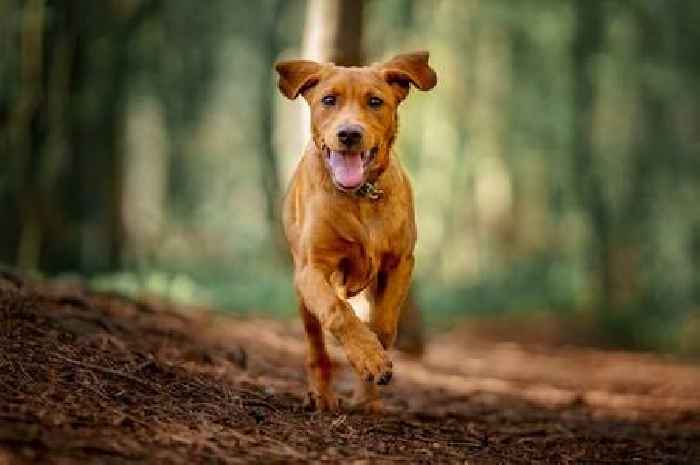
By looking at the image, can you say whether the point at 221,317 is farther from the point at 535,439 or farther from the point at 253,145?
the point at 253,145

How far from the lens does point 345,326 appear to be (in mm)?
6160

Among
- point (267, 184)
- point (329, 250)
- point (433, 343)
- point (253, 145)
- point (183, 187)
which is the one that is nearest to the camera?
point (329, 250)

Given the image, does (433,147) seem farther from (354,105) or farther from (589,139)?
(354,105)

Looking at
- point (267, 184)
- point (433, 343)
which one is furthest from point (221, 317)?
point (267, 184)

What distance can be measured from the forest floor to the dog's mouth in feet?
4.47

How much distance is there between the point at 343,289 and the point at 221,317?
6827 mm

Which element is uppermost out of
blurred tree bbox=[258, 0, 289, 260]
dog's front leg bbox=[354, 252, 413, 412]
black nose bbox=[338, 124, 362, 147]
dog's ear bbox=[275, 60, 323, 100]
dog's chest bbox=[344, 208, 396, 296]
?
blurred tree bbox=[258, 0, 289, 260]

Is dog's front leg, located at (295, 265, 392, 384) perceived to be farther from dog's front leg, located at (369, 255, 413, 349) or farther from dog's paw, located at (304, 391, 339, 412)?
dog's paw, located at (304, 391, 339, 412)

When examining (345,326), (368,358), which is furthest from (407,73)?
(368,358)

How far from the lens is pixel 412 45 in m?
26.9

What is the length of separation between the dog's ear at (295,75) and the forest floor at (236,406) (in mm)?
1908

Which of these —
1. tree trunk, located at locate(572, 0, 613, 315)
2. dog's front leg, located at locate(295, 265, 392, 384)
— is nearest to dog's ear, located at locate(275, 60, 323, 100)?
dog's front leg, located at locate(295, 265, 392, 384)

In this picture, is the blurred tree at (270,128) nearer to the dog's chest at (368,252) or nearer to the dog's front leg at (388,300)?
the dog's front leg at (388,300)

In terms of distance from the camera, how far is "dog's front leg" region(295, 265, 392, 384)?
5.98 meters
